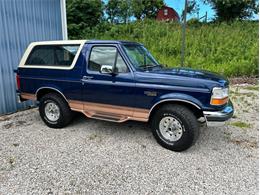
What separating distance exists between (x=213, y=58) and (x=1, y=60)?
9.33 meters

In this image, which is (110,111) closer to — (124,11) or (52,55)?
(52,55)

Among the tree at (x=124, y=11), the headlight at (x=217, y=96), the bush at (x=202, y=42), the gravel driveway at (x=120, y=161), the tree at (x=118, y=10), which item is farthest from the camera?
the tree at (x=118, y=10)

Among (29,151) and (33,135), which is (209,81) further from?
(33,135)

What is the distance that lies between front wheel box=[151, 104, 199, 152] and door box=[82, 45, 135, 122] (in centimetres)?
55

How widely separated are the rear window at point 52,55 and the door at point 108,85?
49 centimetres

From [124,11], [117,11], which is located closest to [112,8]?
[117,11]

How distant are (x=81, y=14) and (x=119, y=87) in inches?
535

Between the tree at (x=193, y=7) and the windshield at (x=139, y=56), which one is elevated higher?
the tree at (x=193, y=7)

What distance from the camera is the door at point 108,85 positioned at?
389 centimetres

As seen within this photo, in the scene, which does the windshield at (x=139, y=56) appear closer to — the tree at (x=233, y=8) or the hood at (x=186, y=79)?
the hood at (x=186, y=79)

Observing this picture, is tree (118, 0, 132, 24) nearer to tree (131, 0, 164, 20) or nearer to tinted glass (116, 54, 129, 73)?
tree (131, 0, 164, 20)

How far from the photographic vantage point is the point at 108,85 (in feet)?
13.2

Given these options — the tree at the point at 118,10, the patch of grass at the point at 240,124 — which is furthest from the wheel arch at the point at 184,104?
the tree at the point at 118,10

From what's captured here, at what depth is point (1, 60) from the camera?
→ 18.2ft
